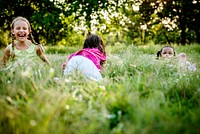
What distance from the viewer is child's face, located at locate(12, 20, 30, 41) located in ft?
17.1

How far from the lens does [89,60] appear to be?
15.0ft

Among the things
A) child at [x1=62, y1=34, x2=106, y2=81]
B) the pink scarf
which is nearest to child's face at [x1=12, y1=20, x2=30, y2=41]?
child at [x1=62, y1=34, x2=106, y2=81]

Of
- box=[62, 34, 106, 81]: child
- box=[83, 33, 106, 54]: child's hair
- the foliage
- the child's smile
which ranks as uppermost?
the foliage

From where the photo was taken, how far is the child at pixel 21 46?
17.2 feet

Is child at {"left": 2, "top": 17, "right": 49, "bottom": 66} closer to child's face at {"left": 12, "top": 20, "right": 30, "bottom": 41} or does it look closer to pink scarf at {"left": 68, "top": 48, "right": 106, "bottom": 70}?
child's face at {"left": 12, "top": 20, "right": 30, "bottom": 41}

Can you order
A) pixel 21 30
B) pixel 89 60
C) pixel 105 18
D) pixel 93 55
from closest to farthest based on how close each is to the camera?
pixel 89 60 → pixel 93 55 → pixel 21 30 → pixel 105 18

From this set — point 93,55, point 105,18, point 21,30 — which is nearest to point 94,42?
point 93,55

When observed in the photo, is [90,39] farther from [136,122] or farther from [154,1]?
[154,1]

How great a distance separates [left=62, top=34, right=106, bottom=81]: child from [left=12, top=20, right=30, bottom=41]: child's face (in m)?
0.98

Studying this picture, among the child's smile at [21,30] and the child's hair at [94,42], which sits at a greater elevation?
the child's smile at [21,30]

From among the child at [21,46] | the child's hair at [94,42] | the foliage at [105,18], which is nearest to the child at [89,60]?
the child's hair at [94,42]

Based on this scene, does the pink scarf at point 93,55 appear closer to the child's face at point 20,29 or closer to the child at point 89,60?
the child at point 89,60

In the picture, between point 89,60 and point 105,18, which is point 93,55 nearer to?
point 89,60

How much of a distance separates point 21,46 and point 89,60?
171 centimetres
